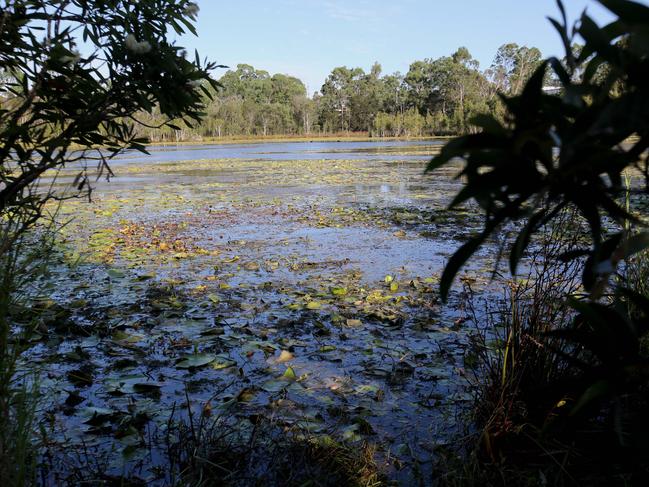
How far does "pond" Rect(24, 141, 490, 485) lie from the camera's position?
247cm

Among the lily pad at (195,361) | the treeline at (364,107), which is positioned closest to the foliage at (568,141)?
the lily pad at (195,361)

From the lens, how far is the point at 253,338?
365 centimetres

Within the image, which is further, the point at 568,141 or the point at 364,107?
the point at 364,107

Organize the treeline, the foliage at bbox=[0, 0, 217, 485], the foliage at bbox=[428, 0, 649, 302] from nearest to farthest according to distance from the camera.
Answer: the foliage at bbox=[428, 0, 649, 302] → the foliage at bbox=[0, 0, 217, 485] → the treeline

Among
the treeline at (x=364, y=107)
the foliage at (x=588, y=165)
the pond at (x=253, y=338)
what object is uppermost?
the treeline at (x=364, y=107)

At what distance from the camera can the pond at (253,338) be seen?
97.3 inches

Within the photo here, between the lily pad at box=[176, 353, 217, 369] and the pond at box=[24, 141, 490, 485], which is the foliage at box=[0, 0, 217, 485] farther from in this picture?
the lily pad at box=[176, 353, 217, 369]

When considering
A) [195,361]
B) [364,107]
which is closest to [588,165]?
Answer: [195,361]

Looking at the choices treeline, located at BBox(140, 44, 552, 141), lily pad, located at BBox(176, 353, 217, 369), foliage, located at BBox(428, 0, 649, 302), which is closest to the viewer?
foliage, located at BBox(428, 0, 649, 302)

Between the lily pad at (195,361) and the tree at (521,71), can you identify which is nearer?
the tree at (521,71)

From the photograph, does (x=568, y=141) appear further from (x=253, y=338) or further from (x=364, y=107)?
(x=364, y=107)

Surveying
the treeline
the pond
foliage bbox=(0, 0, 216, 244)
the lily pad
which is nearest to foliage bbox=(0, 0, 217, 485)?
foliage bbox=(0, 0, 216, 244)

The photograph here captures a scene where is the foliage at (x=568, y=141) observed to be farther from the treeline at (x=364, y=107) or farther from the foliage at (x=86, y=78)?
the treeline at (x=364, y=107)

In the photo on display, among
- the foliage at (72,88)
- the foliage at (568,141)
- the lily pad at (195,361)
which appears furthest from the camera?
the lily pad at (195,361)
